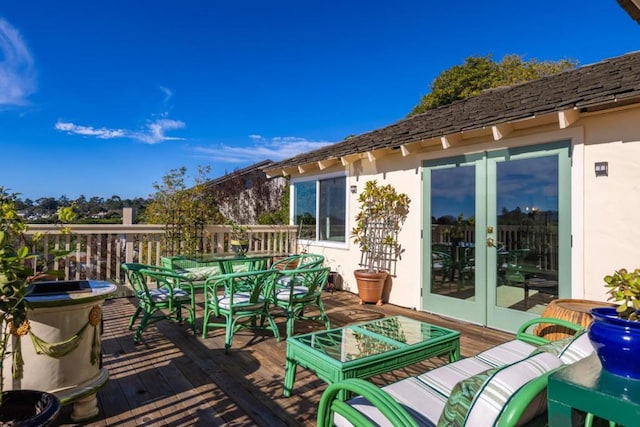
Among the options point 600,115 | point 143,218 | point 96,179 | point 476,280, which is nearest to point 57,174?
point 96,179

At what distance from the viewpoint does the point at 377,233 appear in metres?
5.71

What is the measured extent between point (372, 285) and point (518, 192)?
2432 millimetres

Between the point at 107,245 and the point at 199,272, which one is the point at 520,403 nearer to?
the point at 199,272

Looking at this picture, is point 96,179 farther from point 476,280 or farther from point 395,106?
point 476,280

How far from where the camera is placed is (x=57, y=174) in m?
15.7

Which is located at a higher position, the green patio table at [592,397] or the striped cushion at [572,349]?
the green patio table at [592,397]

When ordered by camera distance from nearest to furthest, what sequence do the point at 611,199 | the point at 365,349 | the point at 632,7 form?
the point at 365,349 < the point at 632,7 < the point at 611,199

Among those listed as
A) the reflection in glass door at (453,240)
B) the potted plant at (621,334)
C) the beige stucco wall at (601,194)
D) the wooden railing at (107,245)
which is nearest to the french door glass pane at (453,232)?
the reflection in glass door at (453,240)

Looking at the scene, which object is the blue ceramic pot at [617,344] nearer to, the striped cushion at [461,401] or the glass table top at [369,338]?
the striped cushion at [461,401]

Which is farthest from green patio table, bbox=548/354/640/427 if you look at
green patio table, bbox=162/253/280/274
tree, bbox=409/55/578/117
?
tree, bbox=409/55/578/117

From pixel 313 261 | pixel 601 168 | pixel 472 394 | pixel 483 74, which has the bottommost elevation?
pixel 313 261

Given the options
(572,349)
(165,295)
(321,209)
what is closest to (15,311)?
(572,349)

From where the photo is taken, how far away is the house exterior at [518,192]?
3.38 m

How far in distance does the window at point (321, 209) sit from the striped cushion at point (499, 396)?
5426mm
